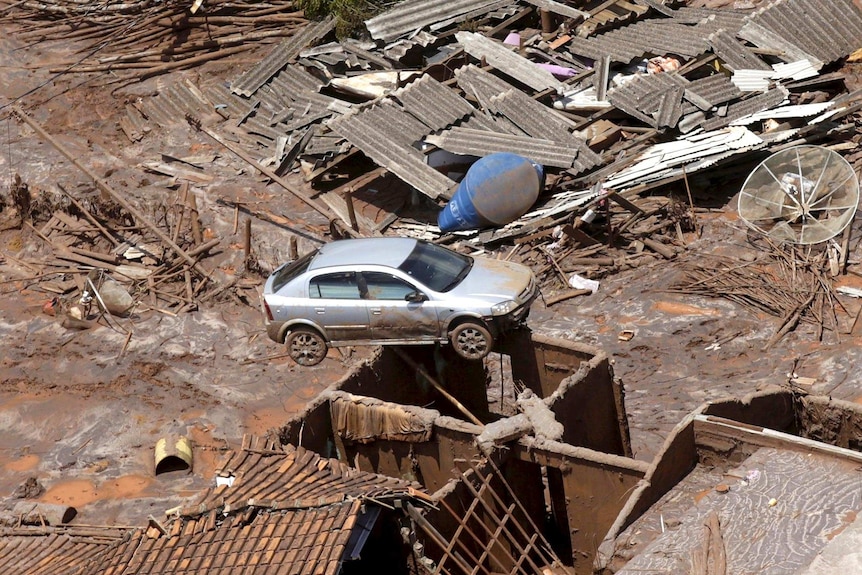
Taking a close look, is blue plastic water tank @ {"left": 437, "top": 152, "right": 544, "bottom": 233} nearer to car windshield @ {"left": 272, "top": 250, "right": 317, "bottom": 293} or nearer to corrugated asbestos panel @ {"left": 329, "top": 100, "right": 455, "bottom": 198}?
corrugated asbestos panel @ {"left": 329, "top": 100, "right": 455, "bottom": 198}

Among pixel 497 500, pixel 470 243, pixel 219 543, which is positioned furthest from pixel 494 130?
pixel 219 543

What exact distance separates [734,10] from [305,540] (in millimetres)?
20955

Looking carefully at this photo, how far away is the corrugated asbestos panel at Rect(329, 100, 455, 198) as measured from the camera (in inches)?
941

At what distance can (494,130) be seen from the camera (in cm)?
2495

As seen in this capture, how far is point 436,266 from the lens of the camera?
692 inches

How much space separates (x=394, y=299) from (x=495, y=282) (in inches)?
62.5

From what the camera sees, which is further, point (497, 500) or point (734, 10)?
point (734, 10)

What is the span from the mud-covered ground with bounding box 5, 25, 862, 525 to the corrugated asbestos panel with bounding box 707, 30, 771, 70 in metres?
4.98

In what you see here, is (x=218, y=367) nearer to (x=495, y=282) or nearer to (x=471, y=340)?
(x=471, y=340)

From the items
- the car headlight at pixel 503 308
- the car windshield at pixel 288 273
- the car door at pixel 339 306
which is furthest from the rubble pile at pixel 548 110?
the car door at pixel 339 306

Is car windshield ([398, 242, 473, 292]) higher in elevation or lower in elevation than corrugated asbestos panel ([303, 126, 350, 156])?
higher

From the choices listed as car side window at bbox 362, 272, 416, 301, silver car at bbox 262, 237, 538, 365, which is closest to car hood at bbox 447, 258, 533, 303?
silver car at bbox 262, 237, 538, 365

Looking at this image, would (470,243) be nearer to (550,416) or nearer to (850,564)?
(550,416)

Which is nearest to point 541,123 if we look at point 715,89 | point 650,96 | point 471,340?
point 650,96
